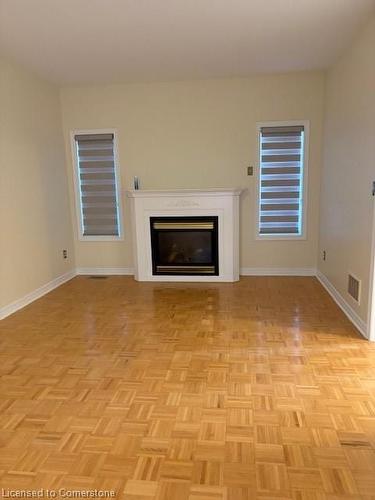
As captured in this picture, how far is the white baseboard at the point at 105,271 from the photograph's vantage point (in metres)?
5.22

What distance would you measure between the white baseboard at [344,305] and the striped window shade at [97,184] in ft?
8.98

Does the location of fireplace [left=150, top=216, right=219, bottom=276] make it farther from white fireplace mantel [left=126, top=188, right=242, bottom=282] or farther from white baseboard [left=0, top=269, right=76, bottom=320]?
white baseboard [left=0, top=269, right=76, bottom=320]

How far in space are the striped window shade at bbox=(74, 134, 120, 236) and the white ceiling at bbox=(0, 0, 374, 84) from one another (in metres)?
0.83

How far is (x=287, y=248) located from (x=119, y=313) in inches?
94.7

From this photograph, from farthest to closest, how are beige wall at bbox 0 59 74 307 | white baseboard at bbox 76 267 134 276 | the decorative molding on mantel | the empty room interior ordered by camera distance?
white baseboard at bbox 76 267 134 276 < the decorative molding on mantel < beige wall at bbox 0 59 74 307 < the empty room interior

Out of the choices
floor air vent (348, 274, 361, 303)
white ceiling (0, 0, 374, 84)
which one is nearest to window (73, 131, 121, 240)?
white ceiling (0, 0, 374, 84)

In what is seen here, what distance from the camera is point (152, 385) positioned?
239 centimetres

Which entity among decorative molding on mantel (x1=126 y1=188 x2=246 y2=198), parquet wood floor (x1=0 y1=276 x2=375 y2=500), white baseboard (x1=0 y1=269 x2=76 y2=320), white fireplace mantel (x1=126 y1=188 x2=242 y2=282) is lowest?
parquet wood floor (x1=0 y1=276 x2=375 y2=500)

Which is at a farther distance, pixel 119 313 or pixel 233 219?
pixel 233 219

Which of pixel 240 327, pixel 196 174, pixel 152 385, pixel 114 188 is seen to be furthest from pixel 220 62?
pixel 152 385

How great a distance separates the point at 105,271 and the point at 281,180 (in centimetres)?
267

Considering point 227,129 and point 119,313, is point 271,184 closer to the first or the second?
point 227,129

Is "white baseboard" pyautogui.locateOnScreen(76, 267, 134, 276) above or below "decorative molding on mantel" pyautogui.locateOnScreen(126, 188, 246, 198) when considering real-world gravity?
below

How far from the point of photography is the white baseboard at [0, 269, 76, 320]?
3742mm
